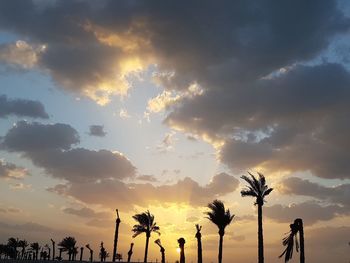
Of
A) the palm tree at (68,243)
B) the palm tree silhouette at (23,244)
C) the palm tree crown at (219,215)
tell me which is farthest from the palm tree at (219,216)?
the palm tree silhouette at (23,244)

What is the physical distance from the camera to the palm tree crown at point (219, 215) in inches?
2024

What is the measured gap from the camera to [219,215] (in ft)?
169

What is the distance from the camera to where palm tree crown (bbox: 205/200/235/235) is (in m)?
51.4

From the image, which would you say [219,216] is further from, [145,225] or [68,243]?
[68,243]

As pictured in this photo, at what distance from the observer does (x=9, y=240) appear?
148500 millimetres

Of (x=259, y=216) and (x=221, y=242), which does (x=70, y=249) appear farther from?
(x=259, y=216)

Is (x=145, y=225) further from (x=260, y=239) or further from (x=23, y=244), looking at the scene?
(x=23, y=244)

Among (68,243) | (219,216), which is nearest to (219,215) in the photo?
(219,216)

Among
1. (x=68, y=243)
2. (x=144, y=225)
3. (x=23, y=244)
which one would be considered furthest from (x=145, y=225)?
(x=23, y=244)

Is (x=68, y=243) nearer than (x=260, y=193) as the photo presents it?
No

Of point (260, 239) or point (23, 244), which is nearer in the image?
point (260, 239)

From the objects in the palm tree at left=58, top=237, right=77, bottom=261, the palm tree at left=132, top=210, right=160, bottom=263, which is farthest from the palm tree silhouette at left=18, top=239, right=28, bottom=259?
the palm tree at left=132, top=210, right=160, bottom=263

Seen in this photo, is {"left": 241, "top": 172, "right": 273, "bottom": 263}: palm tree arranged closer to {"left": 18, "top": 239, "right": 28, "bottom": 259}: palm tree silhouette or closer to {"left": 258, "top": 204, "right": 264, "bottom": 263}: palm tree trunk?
{"left": 258, "top": 204, "right": 264, "bottom": 263}: palm tree trunk

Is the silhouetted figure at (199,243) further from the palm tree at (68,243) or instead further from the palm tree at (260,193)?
the palm tree at (68,243)
